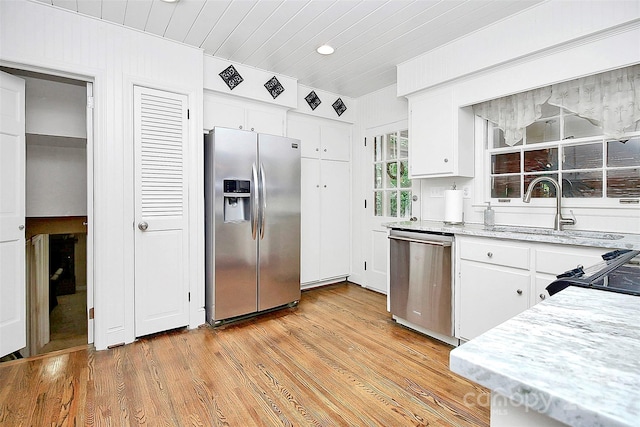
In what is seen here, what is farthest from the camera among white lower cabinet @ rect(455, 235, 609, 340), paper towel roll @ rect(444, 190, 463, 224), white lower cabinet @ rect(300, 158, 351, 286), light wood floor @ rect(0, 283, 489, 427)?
white lower cabinet @ rect(300, 158, 351, 286)

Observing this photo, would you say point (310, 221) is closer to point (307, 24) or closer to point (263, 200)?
point (263, 200)

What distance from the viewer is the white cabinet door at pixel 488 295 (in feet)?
7.10

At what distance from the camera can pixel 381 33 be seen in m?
2.68

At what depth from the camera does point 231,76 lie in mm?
3262

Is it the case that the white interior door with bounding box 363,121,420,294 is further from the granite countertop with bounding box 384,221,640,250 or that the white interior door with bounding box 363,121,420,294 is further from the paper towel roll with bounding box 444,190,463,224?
the granite countertop with bounding box 384,221,640,250

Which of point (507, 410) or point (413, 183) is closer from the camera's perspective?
point (507, 410)

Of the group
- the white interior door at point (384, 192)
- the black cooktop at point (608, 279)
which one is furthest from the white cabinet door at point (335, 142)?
the black cooktop at point (608, 279)

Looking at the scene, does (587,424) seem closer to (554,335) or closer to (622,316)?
(554,335)

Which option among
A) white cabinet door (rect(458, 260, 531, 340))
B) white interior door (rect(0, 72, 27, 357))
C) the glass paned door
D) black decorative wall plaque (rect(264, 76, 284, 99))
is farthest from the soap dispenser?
white interior door (rect(0, 72, 27, 357))

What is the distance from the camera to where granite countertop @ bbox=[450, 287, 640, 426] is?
0.39 m

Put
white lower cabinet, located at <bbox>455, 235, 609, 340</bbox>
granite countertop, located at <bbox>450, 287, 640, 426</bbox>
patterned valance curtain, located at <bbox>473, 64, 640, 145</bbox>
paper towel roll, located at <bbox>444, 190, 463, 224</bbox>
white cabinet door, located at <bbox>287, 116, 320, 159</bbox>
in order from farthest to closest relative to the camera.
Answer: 1. white cabinet door, located at <bbox>287, 116, 320, 159</bbox>
2. paper towel roll, located at <bbox>444, 190, 463, 224</bbox>
3. patterned valance curtain, located at <bbox>473, 64, 640, 145</bbox>
4. white lower cabinet, located at <bbox>455, 235, 609, 340</bbox>
5. granite countertop, located at <bbox>450, 287, 640, 426</bbox>

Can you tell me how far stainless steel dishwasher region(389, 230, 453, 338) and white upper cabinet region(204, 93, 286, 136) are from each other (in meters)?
1.84

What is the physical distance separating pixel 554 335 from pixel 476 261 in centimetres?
196

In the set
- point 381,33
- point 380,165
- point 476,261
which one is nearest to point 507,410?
point 476,261
